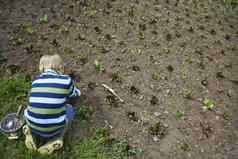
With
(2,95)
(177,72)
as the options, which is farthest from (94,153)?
(177,72)

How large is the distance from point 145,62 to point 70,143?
2718 mm

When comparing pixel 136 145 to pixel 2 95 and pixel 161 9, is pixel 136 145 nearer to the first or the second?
pixel 2 95

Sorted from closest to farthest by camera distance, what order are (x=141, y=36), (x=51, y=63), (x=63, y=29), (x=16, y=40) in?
(x=51, y=63), (x=16, y=40), (x=63, y=29), (x=141, y=36)

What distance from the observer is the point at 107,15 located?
26.2 ft

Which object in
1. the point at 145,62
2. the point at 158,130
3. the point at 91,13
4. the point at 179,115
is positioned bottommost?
the point at 158,130

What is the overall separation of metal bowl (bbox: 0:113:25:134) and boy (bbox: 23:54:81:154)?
10.0 inches

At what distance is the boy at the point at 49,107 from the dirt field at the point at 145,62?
0.63 m

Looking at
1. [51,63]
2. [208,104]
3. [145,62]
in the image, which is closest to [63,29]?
[145,62]

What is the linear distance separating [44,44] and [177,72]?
10.00 ft

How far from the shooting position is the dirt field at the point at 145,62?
5469mm

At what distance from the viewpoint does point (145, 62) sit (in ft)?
22.4

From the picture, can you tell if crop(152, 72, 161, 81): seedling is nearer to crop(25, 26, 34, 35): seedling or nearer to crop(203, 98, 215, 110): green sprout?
crop(203, 98, 215, 110): green sprout

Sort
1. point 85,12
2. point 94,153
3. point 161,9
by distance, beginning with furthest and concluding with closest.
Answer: point 161,9, point 85,12, point 94,153

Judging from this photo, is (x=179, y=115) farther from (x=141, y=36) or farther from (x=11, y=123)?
(x=11, y=123)
